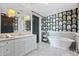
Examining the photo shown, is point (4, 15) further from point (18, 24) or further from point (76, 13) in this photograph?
point (76, 13)

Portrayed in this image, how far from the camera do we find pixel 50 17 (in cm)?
516

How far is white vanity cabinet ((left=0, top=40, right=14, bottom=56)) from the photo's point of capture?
2.67m

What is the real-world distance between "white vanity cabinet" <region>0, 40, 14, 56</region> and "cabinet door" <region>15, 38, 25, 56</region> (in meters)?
0.25

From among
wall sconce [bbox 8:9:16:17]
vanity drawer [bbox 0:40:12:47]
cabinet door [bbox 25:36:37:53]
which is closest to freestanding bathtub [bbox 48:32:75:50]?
cabinet door [bbox 25:36:37:53]

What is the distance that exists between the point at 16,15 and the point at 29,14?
37.5 inches

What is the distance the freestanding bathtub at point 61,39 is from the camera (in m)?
4.90

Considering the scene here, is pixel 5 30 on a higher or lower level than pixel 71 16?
lower

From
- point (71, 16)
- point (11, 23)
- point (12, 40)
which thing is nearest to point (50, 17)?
point (71, 16)

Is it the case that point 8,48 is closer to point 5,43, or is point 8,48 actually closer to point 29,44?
point 5,43

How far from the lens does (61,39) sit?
5.16 m

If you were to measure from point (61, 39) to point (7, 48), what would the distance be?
2.88m

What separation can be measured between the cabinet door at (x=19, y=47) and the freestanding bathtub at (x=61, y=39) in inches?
73.4

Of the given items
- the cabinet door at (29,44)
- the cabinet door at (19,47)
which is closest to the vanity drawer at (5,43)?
the cabinet door at (19,47)

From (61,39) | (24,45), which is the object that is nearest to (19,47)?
(24,45)
